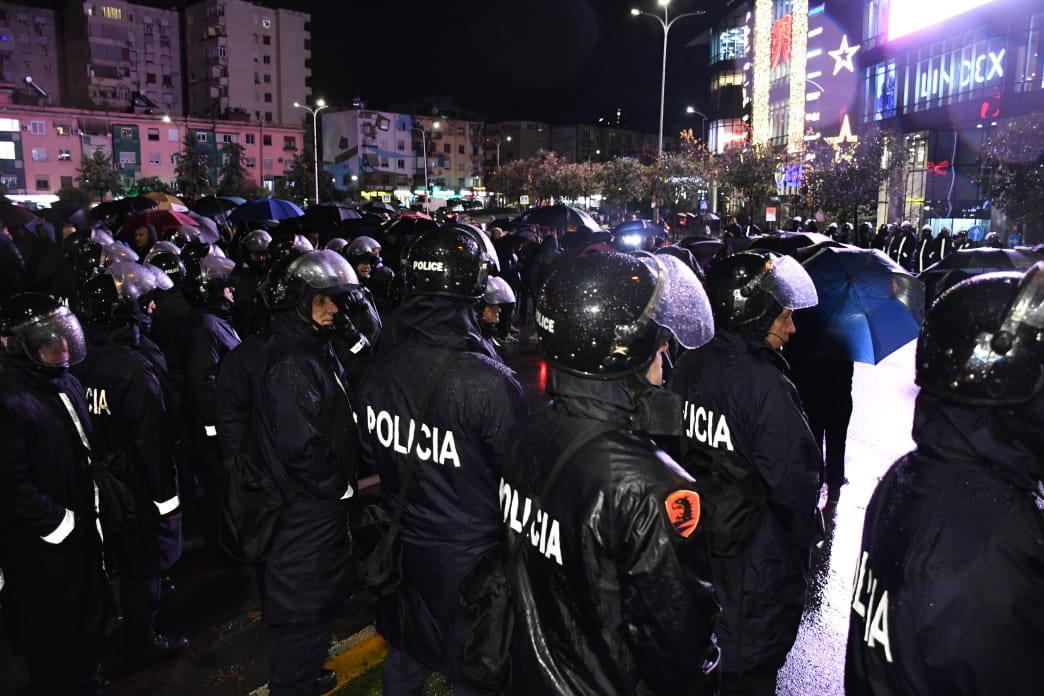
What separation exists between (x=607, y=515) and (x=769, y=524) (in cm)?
143

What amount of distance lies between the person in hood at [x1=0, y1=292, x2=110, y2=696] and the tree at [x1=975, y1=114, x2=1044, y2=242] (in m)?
24.8

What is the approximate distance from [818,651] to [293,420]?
3346 mm

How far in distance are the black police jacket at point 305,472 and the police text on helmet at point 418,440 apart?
0.45m

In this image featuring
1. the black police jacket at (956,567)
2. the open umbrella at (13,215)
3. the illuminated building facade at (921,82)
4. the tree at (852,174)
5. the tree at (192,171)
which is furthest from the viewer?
the tree at (192,171)

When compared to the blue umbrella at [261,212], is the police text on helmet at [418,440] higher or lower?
lower

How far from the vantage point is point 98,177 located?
59.2 meters

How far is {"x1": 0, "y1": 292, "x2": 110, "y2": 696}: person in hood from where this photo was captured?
3.30 metres

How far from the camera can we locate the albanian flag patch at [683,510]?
1892 mm

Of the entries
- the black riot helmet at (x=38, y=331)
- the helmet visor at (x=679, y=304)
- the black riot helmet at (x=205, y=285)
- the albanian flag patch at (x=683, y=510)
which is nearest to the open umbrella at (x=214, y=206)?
the black riot helmet at (x=205, y=285)

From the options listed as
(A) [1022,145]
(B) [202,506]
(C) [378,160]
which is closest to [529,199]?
(C) [378,160]

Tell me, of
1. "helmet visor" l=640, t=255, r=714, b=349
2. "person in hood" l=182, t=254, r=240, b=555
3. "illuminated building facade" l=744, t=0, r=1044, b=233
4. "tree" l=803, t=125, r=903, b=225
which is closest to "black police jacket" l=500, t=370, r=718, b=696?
"helmet visor" l=640, t=255, r=714, b=349

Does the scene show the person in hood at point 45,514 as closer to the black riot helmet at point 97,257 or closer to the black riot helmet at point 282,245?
the black riot helmet at point 282,245

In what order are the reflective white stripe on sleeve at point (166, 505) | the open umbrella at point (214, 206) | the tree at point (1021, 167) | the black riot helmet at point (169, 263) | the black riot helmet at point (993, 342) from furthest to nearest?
the tree at point (1021, 167), the open umbrella at point (214, 206), the black riot helmet at point (169, 263), the reflective white stripe on sleeve at point (166, 505), the black riot helmet at point (993, 342)

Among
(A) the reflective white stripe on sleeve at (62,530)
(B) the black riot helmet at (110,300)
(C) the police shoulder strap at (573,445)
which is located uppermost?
(B) the black riot helmet at (110,300)
